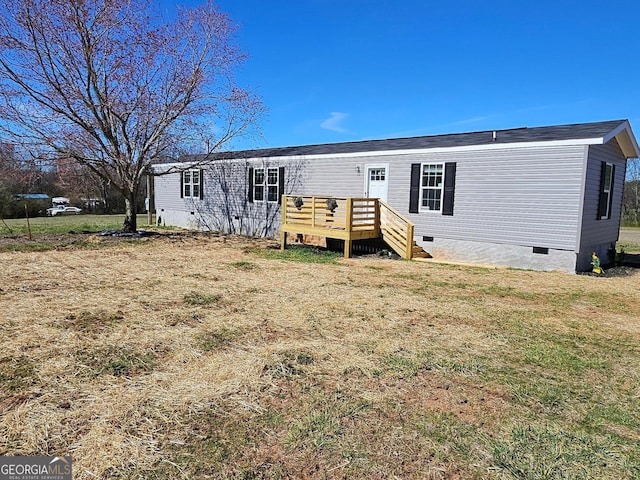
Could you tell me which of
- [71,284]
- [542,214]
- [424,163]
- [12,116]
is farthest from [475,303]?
[12,116]

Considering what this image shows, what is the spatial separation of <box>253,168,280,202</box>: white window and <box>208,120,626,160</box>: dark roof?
0.61m

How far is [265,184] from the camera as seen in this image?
15.1 metres

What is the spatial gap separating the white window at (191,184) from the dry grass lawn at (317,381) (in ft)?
37.2

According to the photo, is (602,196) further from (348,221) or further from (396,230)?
(348,221)

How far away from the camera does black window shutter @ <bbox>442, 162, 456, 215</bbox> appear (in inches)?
414

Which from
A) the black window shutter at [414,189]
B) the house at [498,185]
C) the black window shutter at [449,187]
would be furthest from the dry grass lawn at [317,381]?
the black window shutter at [414,189]

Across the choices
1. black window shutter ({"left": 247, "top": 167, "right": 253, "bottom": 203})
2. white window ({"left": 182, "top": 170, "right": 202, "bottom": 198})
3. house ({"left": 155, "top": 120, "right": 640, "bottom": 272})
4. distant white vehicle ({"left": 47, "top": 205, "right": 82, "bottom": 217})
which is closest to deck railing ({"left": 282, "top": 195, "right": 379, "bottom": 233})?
house ({"left": 155, "top": 120, "right": 640, "bottom": 272})

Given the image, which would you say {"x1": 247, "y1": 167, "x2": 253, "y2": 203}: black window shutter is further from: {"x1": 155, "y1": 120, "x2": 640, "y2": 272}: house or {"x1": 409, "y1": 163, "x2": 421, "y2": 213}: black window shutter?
{"x1": 409, "y1": 163, "x2": 421, "y2": 213}: black window shutter

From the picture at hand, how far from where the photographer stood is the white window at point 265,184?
14836 mm

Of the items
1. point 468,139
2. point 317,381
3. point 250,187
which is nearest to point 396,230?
point 468,139

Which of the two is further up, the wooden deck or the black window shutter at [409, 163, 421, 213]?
the black window shutter at [409, 163, 421, 213]

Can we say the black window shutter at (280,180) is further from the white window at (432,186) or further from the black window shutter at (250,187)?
the white window at (432,186)

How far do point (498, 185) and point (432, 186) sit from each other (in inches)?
65.8

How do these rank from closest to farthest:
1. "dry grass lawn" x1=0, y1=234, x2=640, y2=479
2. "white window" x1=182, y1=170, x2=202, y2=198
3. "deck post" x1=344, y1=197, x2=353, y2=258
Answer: "dry grass lawn" x1=0, y1=234, x2=640, y2=479 → "deck post" x1=344, y1=197, x2=353, y2=258 → "white window" x1=182, y1=170, x2=202, y2=198
